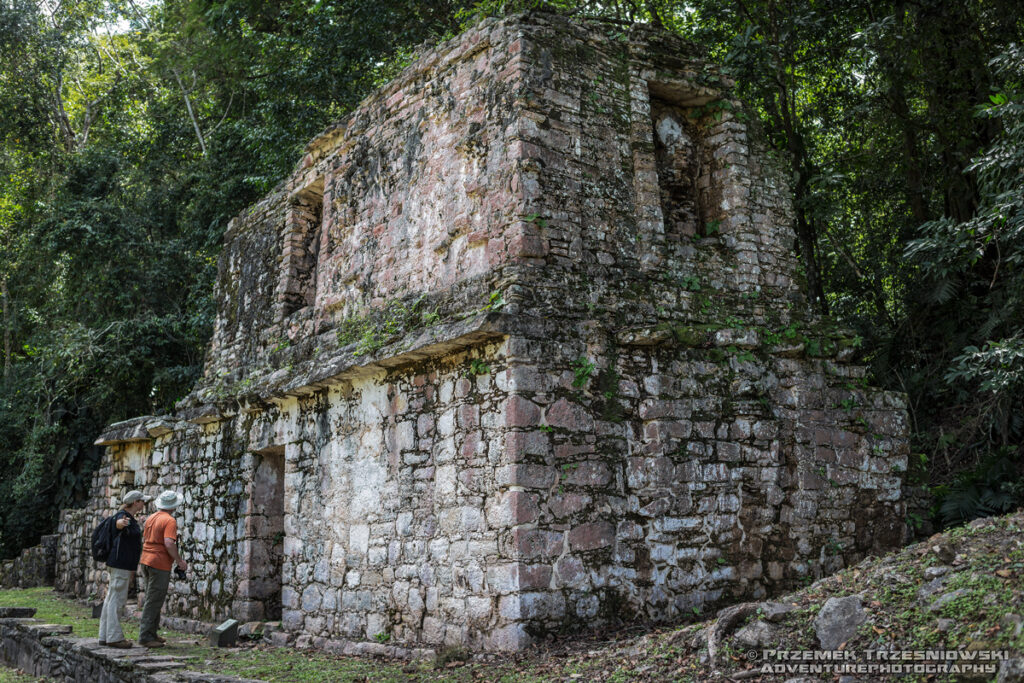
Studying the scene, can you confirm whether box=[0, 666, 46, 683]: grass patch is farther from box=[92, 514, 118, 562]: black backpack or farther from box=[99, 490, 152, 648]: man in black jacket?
box=[92, 514, 118, 562]: black backpack

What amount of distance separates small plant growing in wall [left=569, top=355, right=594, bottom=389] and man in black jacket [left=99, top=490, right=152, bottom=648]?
4.24m

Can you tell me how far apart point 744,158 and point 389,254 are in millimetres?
3299

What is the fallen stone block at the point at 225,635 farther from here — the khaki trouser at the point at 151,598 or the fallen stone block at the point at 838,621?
the fallen stone block at the point at 838,621

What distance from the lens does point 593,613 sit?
5598 mm

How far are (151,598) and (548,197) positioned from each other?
4948 millimetres

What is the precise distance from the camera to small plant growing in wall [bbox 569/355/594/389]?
5.91m

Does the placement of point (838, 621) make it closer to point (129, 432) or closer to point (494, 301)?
point (494, 301)

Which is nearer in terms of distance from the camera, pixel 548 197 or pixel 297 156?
pixel 548 197

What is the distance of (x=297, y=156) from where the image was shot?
47.8ft

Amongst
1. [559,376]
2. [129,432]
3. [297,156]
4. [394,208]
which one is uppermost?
[297,156]

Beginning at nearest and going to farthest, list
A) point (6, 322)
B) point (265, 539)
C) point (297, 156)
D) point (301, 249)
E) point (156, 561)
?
1. point (156, 561)
2. point (265, 539)
3. point (301, 249)
4. point (297, 156)
5. point (6, 322)

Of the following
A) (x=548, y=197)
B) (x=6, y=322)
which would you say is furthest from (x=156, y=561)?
(x=6, y=322)

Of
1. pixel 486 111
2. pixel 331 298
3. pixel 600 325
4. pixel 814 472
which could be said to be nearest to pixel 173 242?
pixel 331 298

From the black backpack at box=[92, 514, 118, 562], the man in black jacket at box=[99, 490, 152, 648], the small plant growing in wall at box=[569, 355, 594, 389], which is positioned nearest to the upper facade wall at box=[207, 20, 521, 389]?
the small plant growing in wall at box=[569, 355, 594, 389]
